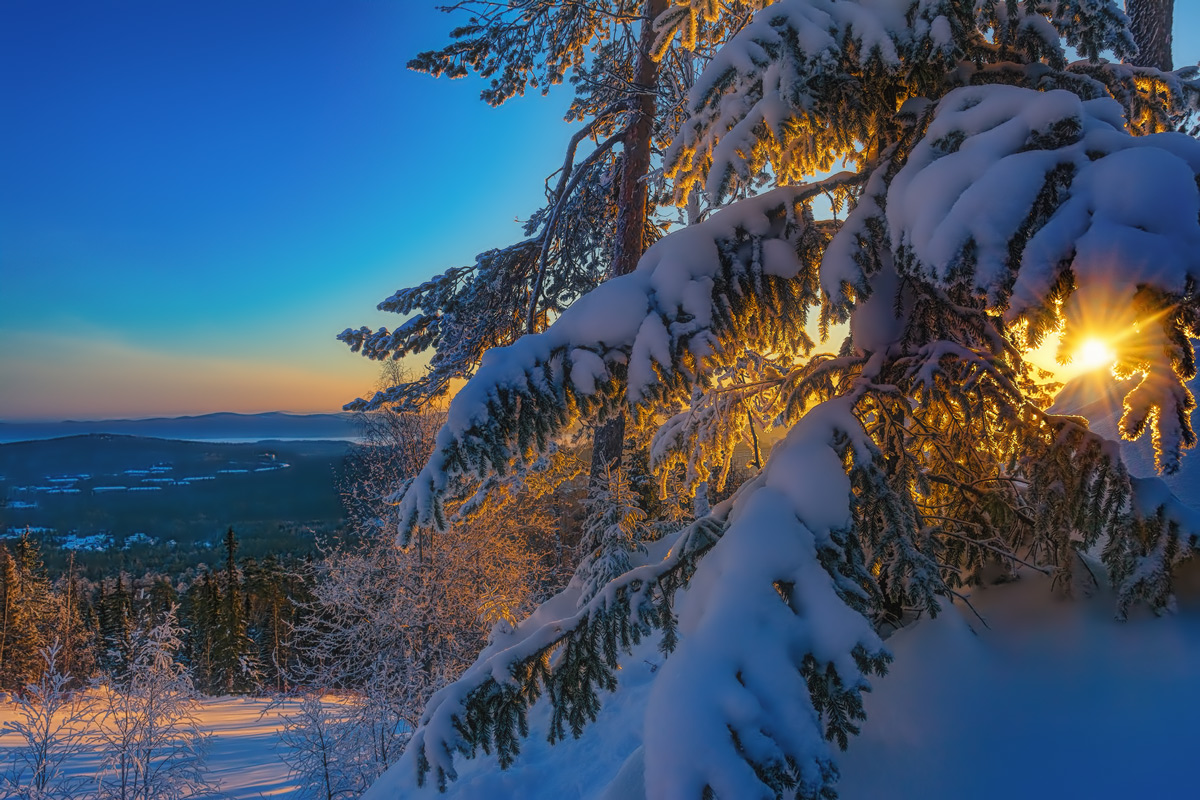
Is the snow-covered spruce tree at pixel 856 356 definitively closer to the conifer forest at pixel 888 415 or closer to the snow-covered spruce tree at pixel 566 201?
the conifer forest at pixel 888 415

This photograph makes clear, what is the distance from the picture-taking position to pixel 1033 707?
6.32 ft

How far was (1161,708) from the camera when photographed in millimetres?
1793

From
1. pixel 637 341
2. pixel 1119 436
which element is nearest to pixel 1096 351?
pixel 1119 436

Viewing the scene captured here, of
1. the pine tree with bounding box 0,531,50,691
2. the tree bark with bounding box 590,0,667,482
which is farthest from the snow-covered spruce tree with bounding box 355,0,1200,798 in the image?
the pine tree with bounding box 0,531,50,691

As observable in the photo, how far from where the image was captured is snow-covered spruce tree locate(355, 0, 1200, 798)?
128 centimetres

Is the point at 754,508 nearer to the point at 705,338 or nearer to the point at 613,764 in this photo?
the point at 705,338

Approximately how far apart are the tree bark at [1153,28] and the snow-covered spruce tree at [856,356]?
680cm

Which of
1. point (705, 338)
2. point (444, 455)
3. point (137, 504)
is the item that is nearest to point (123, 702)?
point (444, 455)

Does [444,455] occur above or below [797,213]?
below

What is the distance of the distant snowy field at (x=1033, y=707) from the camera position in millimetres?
1696

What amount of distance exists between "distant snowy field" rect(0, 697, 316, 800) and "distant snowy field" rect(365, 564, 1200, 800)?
16.1 metres

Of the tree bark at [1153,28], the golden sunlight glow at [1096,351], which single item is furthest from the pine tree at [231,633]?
the tree bark at [1153,28]

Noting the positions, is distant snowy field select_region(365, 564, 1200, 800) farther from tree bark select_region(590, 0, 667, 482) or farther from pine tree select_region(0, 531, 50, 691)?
pine tree select_region(0, 531, 50, 691)

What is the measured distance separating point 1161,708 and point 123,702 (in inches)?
660
